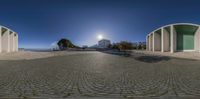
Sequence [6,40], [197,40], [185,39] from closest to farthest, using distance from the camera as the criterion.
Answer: [197,40] < [185,39] < [6,40]

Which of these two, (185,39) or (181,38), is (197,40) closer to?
(185,39)

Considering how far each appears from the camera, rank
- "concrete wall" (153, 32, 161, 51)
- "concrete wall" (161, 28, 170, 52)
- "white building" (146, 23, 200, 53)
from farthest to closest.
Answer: "concrete wall" (153, 32, 161, 51) → "concrete wall" (161, 28, 170, 52) → "white building" (146, 23, 200, 53)

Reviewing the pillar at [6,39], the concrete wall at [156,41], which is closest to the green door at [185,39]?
the concrete wall at [156,41]

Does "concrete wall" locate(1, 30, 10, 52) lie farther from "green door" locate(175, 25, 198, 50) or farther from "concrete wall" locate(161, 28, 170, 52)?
"green door" locate(175, 25, 198, 50)

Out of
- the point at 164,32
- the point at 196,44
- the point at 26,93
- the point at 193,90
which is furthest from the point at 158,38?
the point at 26,93

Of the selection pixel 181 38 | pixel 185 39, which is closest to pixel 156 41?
pixel 181 38

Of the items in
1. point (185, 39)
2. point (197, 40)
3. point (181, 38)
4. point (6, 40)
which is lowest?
point (197, 40)

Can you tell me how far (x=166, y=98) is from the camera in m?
3.78

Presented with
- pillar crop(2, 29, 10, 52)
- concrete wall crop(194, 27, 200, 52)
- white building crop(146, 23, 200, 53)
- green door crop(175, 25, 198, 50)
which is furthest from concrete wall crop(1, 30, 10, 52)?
concrete wall crop(194, 27, 200, 52)

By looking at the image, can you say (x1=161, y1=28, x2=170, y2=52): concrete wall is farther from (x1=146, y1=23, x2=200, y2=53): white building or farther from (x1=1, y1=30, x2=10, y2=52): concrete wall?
(x1=1, y1=30, x2=10, y2=52): concrete wall

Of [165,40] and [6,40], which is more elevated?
[6,40]

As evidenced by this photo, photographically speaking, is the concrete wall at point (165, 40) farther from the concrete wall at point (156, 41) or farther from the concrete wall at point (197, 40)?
the concrete wall at point (197, 40)

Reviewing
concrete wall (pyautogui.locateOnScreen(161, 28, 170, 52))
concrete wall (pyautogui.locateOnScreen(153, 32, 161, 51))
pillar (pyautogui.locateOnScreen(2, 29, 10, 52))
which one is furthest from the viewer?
concrete wall (pyautogui.locateOnScreen(153, 32, 161, 51))

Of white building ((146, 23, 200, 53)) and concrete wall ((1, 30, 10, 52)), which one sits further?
concrete wall ((1, 30, 10, 52))
